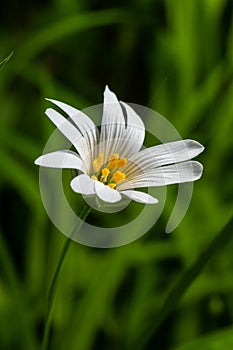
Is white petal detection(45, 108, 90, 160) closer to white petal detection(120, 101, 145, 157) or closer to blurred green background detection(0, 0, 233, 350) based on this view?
white petal detection(120, 101, 145, 157)

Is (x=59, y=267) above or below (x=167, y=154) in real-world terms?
below

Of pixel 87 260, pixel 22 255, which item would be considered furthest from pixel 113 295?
pixel 22 255

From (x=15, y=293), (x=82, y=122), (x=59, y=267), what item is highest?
(x=82, y=122)

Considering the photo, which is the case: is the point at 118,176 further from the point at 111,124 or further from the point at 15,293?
the point at 15,293

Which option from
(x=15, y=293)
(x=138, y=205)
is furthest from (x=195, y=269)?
(x=138, y=205)

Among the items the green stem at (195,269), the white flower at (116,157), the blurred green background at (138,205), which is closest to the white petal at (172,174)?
the white flower at (116,157)

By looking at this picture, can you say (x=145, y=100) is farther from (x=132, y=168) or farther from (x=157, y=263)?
(x=132, y=168)
